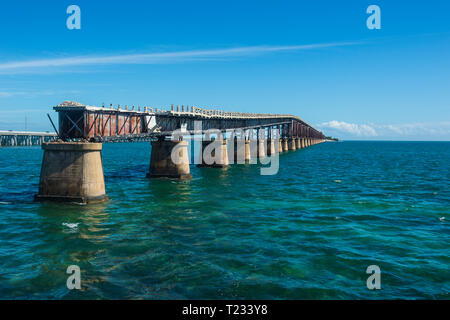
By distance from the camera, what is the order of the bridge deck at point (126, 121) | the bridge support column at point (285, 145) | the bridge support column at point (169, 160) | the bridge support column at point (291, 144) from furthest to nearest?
the bridge support column at point (291, 144) → the bridge support column at point (285, 145) → the bridge support column at point (169, 160) → the bridge deck at point (126, 121)

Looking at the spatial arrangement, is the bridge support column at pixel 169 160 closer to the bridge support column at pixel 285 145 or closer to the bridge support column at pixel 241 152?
the bridge support column at pixel 241 152

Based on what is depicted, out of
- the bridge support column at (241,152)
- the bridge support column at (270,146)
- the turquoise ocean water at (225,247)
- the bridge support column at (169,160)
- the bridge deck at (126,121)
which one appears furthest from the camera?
the bridge support column at (270,146)

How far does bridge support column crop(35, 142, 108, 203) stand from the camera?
2952cm

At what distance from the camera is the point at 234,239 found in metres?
20.8

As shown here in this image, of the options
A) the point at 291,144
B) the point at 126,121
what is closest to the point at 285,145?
the point at 291,144

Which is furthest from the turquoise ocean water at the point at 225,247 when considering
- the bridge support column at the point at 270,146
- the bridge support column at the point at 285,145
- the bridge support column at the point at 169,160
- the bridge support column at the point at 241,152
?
the bridge support column at the point at 285,145

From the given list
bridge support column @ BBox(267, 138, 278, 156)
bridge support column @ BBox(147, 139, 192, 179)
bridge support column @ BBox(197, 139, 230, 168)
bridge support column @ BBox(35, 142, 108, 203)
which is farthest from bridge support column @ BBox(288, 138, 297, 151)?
bridge support column @ BBox(35, 142, 108, 203)

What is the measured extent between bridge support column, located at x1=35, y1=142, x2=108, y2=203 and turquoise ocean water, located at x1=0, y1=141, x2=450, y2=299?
1.19m

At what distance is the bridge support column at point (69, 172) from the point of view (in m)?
29.5

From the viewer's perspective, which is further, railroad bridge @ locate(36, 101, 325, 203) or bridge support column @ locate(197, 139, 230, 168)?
bridge support column @ locate(197, 139, 230, 168)

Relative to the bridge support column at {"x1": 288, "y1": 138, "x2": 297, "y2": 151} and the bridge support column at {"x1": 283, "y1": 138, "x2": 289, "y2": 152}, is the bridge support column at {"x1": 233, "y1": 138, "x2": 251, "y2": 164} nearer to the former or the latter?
the bridge support column at {"x1": 283, "y1": 138, "x2": 289, "y2": 152}

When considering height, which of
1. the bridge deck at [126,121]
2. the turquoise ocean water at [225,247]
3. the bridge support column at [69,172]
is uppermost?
the bridge deck at [126,121]
